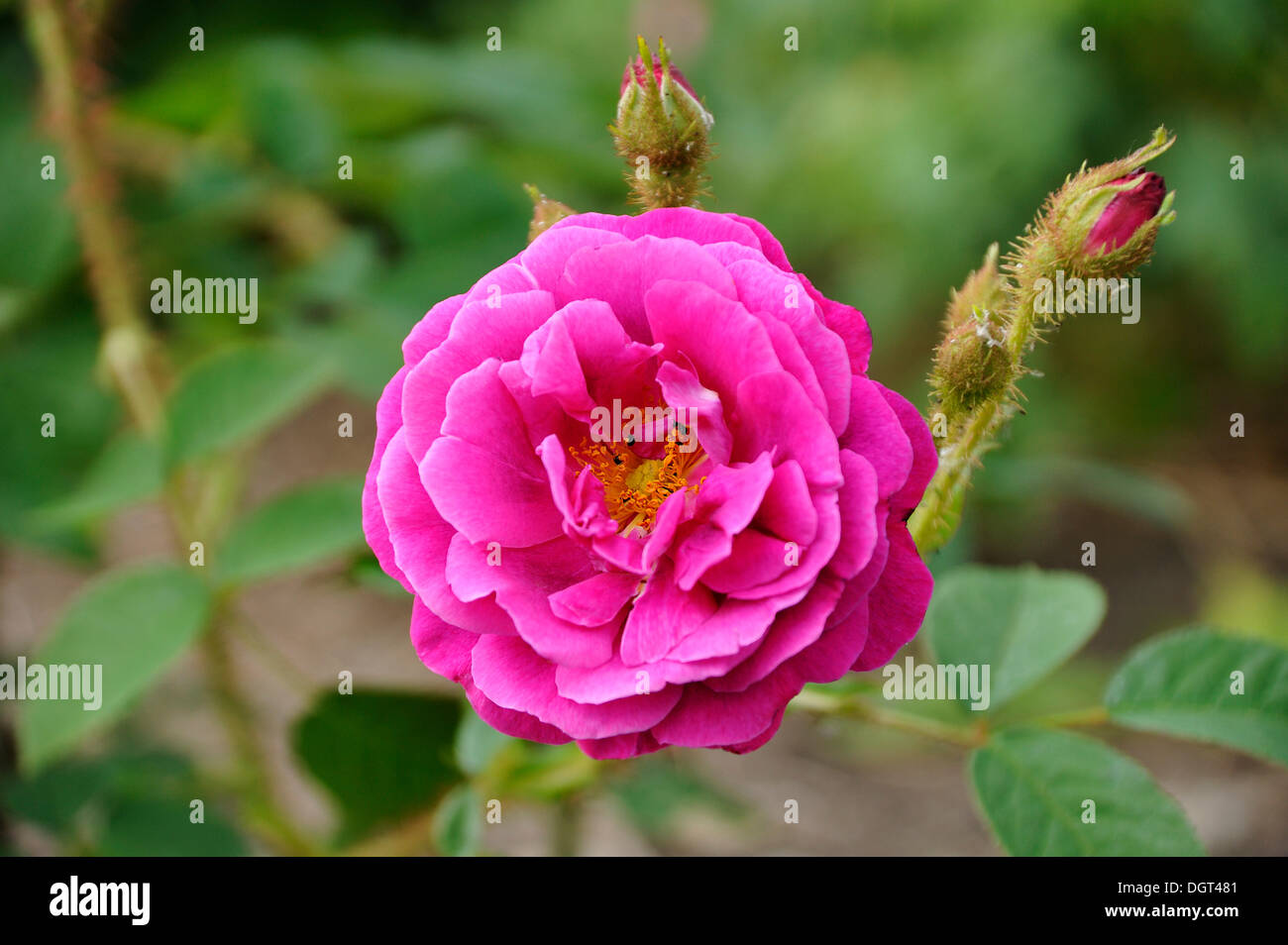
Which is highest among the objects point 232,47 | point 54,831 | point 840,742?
point 232,47

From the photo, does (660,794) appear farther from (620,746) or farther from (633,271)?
(633,271)

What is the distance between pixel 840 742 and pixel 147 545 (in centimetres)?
195

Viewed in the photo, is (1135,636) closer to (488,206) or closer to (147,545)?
(488,206)

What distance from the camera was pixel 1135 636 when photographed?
109 inches

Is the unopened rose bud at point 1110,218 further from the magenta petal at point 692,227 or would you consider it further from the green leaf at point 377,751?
the green leaf at point 377,751

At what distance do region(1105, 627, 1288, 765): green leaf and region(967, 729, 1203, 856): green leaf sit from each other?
8 centimetres

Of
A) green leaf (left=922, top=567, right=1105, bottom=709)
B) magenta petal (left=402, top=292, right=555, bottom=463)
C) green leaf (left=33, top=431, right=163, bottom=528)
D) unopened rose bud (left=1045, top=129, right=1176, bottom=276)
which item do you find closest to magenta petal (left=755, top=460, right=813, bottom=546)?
magenta petal (left=402, top=292, right=555, bottom=463)

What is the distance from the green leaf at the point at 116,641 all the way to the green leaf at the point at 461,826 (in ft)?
1.07

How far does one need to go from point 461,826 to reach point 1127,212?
32.6 inches

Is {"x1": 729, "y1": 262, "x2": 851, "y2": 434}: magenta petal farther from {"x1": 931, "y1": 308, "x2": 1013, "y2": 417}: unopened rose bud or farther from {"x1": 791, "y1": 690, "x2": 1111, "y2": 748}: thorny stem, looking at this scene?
{"x1": 791, "y1": 690, "x2": 1111, "y2": 748}: thorny stem

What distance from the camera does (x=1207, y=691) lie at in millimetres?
1024

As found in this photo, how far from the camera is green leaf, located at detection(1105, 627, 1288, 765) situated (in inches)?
38.2

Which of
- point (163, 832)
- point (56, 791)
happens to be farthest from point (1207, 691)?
point (56, 791)
